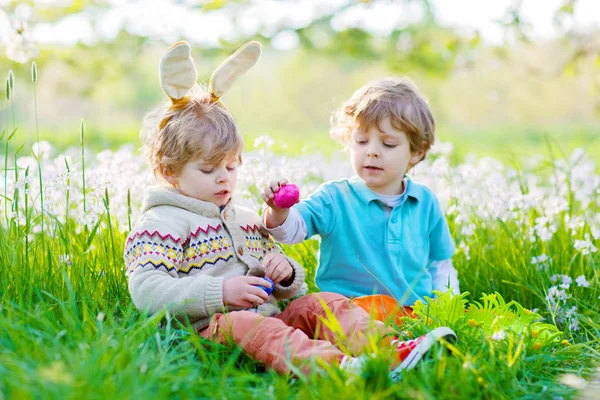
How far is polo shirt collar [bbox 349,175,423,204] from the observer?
3.29 m

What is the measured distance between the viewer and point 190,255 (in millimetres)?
2797

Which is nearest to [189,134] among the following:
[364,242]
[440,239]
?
[364,242]

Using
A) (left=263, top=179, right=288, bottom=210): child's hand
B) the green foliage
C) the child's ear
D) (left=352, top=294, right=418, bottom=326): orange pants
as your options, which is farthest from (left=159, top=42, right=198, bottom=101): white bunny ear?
the green foliage

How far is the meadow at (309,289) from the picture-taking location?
2111 mm

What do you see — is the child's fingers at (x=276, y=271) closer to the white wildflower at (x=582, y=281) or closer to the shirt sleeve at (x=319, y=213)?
the shirt sleeve at (x=319, y=213)

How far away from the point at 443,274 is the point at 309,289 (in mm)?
683

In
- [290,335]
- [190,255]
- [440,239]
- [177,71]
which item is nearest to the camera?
[290,335]

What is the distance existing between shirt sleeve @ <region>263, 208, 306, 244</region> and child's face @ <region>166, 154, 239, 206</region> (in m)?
0.28

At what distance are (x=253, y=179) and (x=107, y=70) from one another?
29.0 feet

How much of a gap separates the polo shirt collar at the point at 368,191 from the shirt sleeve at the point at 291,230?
350mm

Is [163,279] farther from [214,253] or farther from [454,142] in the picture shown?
[454,142]

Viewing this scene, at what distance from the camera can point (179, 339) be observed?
275 centimetres

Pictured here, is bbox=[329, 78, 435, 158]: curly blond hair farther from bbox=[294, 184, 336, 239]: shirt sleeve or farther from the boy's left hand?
the boy's left hand

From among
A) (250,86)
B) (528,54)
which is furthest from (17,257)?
(250,86)
